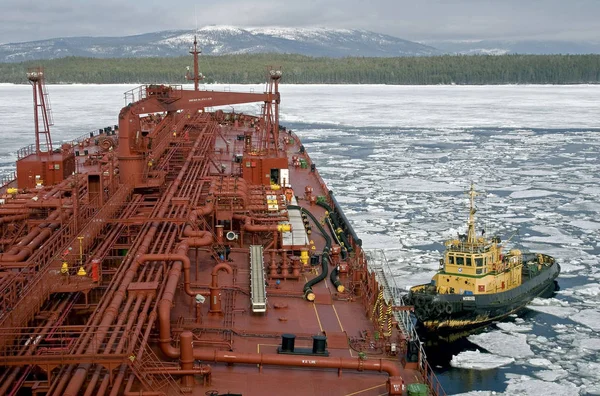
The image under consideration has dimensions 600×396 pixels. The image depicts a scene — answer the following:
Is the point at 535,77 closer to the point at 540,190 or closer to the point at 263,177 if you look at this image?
the point at 540,190

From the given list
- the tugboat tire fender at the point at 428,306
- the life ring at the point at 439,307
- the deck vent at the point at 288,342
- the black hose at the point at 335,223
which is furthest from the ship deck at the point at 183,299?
the life ring at the point at 439,307

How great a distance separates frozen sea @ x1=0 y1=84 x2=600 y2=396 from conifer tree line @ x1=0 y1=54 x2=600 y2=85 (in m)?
57.6

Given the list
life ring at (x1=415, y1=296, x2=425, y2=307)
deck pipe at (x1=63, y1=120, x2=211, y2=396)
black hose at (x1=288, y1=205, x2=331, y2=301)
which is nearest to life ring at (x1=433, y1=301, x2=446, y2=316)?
life ring at (x1=415, y1=296, x2=425, y2=307)

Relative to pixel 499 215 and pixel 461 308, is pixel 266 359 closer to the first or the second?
pixel 461 308

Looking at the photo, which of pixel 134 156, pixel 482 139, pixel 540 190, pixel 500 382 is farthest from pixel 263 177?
pixel 482 139

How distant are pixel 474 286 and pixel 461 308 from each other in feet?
3.61

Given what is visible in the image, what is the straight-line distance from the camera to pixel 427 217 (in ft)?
107

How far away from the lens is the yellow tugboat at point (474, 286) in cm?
2239

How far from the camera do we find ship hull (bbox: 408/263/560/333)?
22.2 meters

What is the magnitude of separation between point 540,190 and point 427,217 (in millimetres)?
9069

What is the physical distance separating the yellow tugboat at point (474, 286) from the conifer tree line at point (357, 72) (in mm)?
123133

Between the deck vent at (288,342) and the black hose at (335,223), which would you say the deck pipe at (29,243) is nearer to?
the deck vent at (288,342)

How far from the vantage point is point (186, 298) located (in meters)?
16.5

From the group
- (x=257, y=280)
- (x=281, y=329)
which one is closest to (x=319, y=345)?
(x=281, y=329)
